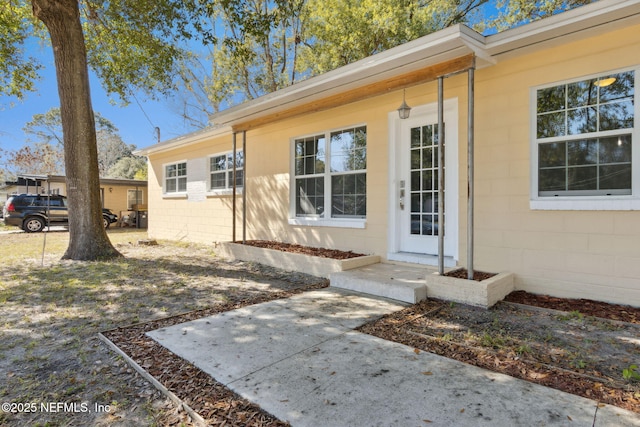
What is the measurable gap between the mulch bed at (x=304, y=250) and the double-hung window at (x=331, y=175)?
25.0 inches

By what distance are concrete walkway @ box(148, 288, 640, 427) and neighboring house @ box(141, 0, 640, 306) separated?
91.8 inches

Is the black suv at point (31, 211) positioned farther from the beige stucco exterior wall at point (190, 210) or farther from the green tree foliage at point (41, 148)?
the green tree foliage at point (41, 148)

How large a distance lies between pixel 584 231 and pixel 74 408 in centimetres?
475

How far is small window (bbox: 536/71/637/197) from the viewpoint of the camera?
3.62 metres

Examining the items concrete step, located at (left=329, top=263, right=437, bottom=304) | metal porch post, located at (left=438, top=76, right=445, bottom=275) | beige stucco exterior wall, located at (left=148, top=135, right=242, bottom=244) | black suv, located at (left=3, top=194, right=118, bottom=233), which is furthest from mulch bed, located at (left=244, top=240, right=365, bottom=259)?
black suv, located at (left=3, top=194, right=118, bottom=233)

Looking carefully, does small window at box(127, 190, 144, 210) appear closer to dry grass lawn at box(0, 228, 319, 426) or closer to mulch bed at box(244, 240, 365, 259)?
dry grass lawn at box(0, 228, 319, 426)

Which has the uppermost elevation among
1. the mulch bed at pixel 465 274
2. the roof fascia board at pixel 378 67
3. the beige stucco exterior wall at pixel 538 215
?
the roof fascia board at pixel 378 67

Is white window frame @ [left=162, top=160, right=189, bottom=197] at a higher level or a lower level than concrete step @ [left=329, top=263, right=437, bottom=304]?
higher

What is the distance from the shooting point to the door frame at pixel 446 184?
482cm

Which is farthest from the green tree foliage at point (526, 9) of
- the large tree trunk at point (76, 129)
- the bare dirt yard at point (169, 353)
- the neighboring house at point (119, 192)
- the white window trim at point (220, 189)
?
the neighboring house at point (119, 192)

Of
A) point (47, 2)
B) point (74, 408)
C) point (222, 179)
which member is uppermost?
point (47, 2)

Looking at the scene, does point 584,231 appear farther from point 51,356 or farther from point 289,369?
point 51,356

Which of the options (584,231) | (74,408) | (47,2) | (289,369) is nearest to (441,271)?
(584,231)

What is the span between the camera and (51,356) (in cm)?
268
